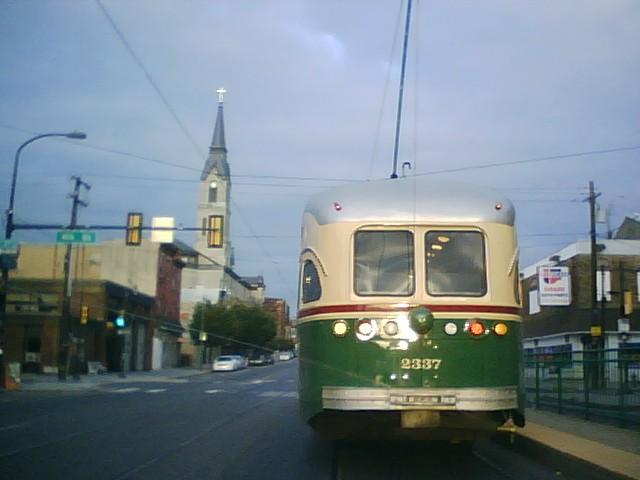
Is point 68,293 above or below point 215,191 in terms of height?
below

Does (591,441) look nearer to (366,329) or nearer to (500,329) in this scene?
(500,329)

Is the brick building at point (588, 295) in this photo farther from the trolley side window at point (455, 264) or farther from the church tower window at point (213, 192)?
the church tower window at point (213, 192)

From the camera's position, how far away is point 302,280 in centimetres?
974

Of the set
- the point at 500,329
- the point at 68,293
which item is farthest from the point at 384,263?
the point at 68,293

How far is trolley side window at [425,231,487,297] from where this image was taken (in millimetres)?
8930

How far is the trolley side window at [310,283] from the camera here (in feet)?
30.1

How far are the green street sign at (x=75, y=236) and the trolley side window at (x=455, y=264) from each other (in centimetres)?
2000

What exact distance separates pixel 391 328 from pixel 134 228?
684 inches

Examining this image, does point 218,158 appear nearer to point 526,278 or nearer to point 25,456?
point 526,278

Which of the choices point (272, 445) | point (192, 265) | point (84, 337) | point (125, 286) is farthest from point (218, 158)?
point (272, 445)

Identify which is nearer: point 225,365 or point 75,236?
point 75,236

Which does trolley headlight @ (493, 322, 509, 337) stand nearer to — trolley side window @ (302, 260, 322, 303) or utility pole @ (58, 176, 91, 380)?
trolley side window @ (302, 260, 322, 303)

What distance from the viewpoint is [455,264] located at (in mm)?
9023

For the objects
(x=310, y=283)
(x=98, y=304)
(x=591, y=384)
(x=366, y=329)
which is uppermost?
(x=98, y=304)
